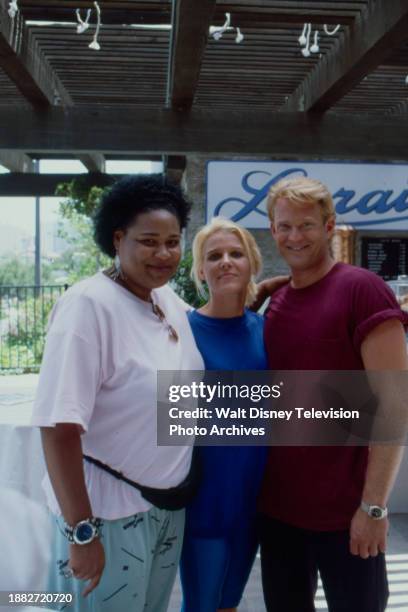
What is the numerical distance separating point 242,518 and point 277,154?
293cm

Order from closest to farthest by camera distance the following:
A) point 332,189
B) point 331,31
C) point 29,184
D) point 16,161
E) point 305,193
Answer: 1. point 305,193
2. point 331,31
3. point 332,189
4. point 16,161
5. point 29,184

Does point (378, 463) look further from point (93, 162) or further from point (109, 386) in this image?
point (93, 162)

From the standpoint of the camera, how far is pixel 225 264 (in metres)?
1.86

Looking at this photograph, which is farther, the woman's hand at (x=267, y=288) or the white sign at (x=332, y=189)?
the white sign at (x=332, y=189)

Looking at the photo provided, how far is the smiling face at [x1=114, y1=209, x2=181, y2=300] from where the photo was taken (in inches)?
60.0

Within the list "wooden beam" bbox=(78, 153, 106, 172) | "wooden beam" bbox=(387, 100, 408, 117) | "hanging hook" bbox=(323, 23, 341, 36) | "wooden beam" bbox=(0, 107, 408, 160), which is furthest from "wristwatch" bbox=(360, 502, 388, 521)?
"wooden beam" bbox=(78, 153, 106, 172)

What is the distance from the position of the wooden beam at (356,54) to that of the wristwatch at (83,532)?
7.57 feet

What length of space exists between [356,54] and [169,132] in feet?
4.41

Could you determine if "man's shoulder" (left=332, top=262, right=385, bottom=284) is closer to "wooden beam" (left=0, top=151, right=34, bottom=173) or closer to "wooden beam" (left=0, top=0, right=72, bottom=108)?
"wooden beam" (left=0, top=0, right=72, bottom=108)

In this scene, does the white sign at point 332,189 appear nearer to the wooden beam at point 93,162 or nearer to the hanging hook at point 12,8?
the hanging hook at point 12,8

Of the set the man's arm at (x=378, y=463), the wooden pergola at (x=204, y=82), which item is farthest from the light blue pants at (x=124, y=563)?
the wooden pergola at (x=204, y=82)

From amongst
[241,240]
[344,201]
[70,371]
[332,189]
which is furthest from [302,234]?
[344,201]

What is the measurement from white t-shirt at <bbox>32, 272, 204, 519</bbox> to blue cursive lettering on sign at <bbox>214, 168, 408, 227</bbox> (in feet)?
11.6

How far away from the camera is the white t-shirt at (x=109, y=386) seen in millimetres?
1334
